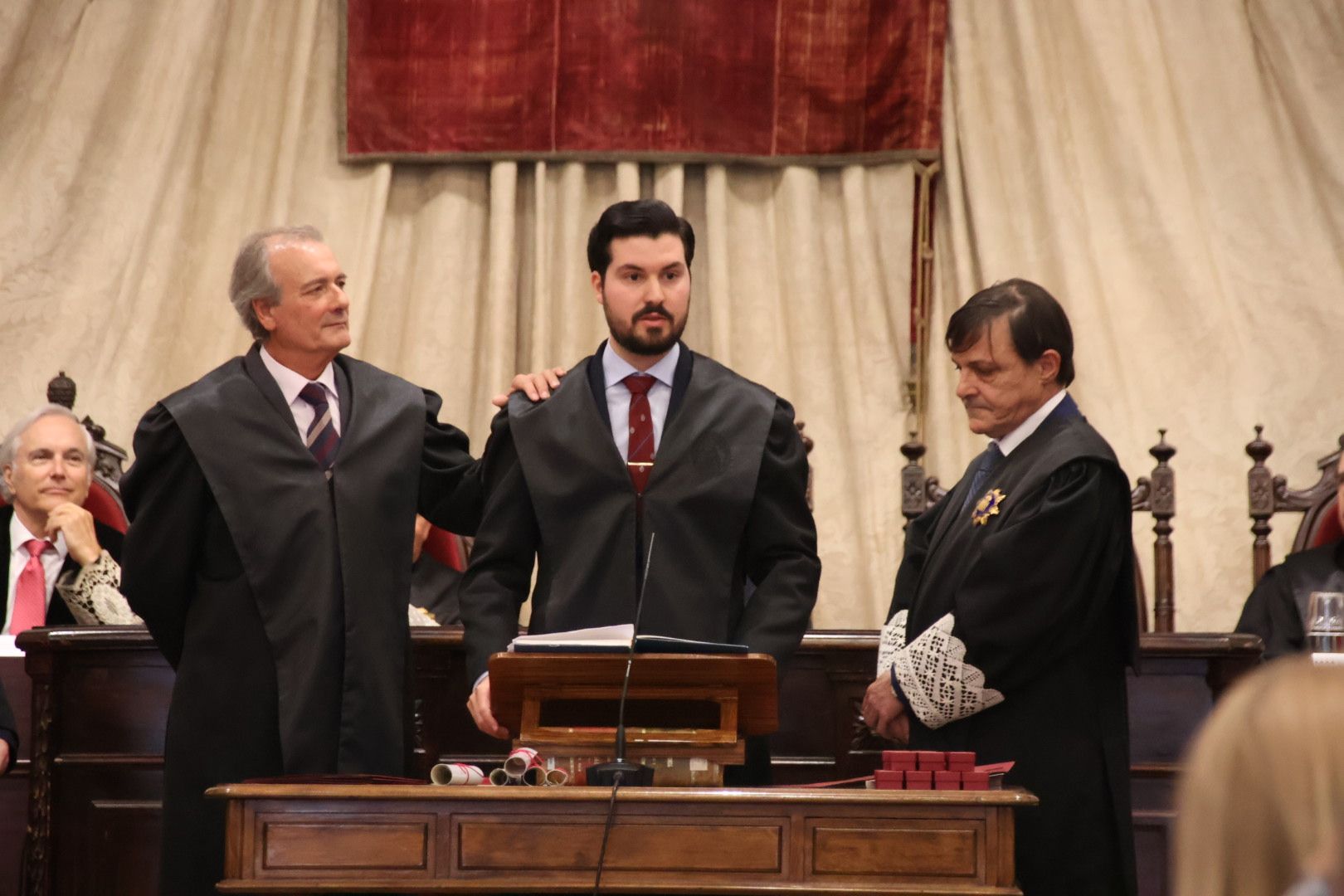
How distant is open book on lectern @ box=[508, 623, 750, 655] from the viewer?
2.58 meters

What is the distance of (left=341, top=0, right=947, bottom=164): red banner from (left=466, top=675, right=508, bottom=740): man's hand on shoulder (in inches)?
173

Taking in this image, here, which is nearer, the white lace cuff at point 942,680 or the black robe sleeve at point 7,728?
the white lace cuff at point 942,680

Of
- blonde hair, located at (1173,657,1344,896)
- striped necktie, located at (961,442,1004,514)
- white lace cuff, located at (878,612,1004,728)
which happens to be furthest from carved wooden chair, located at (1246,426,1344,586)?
blonde hair, located at (1173,657,1344,896)

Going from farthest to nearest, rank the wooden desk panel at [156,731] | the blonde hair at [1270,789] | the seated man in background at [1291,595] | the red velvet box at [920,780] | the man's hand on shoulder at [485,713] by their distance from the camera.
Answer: the seated man in background at [1291,595]
the wooden desk panel at [156,731]
the man's hand on shoulder at [485,713]
the red velvet box at [920,780]
the blonde hair at [1270,789]

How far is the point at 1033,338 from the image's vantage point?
3297mm

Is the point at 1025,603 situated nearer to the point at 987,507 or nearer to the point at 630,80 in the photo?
the point at 987,507

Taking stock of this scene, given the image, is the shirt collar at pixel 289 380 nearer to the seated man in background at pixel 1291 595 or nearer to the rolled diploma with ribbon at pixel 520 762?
the rolled diploma with ribbon at pixel 520 762

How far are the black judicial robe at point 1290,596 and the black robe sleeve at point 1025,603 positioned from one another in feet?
8.20

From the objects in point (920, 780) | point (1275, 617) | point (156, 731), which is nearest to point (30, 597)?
point (156, 731)

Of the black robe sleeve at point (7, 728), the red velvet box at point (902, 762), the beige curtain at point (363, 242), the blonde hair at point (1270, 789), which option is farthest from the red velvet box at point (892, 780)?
the beige curtain at point (363, 242)

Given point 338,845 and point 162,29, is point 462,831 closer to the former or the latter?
point 338,845

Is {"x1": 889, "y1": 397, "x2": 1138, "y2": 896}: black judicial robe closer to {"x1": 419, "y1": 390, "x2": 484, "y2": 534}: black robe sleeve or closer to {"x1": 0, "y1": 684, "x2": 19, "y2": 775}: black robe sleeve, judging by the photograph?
{"x1": 419, "y1": 390, "x2": 484, "y2": 534}: black robe sleeve

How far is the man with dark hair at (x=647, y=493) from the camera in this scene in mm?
3123

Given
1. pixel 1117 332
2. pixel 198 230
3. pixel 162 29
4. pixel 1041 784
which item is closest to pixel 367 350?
pixel 198 230
